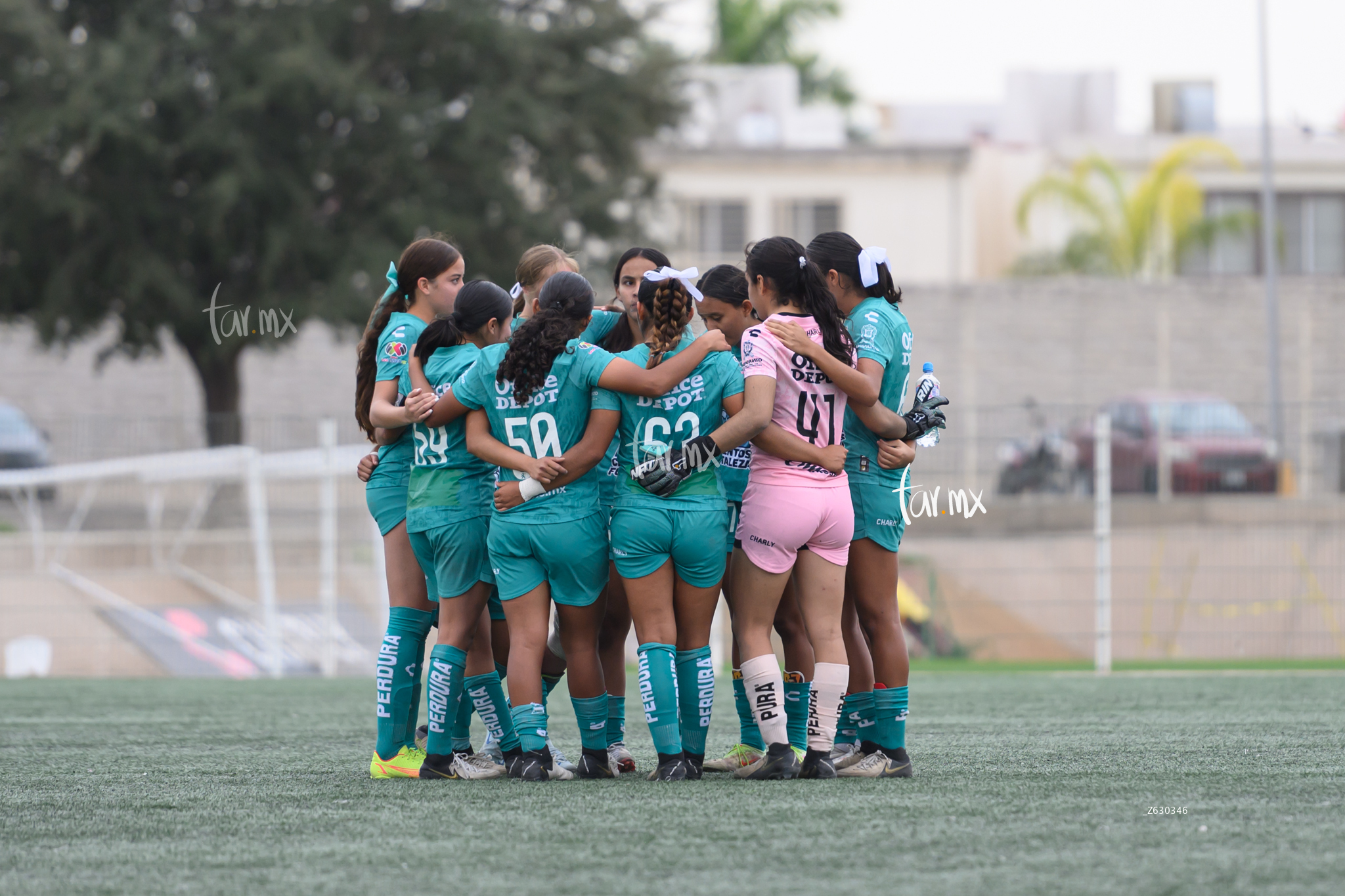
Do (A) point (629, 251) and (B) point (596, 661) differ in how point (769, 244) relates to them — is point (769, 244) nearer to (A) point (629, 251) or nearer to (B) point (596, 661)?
(A) point (629, 251)

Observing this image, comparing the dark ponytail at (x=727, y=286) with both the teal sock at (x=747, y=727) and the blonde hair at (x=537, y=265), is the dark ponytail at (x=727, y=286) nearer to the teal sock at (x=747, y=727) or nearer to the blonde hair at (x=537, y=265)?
the blonde hair at (x=537, y=265)

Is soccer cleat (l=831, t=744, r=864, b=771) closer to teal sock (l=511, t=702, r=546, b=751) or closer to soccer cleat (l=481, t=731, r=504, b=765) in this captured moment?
teal sock (l=511, t=702, r=546, b=751)

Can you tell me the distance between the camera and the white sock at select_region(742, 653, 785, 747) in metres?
4.86

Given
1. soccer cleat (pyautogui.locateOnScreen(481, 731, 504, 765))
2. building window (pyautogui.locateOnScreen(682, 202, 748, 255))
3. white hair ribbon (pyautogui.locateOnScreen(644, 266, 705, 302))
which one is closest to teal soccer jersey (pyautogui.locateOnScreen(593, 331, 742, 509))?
white hair ribbon (pyautogui.locateOnScreen(644, 266, 705, 302))

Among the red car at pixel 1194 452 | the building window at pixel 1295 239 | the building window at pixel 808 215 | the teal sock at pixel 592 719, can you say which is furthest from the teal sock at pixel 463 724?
the building window at pixel 1295 239

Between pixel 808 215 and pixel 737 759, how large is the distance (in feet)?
93.9

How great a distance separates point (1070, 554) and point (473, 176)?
34.6 ft

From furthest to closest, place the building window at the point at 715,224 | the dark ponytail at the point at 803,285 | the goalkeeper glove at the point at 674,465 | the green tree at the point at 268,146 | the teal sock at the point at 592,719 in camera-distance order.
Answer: the building window at the point at 715,224, the green tree at the point at 268,146, the teal sock at the point at 592,719, the dark ponytail at the point at 803,285, the goalkeeper glove at the point at 674,465

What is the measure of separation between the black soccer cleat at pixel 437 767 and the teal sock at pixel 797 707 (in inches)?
46.1

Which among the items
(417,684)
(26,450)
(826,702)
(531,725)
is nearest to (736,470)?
(826,702)

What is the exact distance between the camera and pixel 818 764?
16.0ft

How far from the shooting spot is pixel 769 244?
4.91 m

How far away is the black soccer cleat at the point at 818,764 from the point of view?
486 cm

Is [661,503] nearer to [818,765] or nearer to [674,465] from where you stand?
[674,465]
